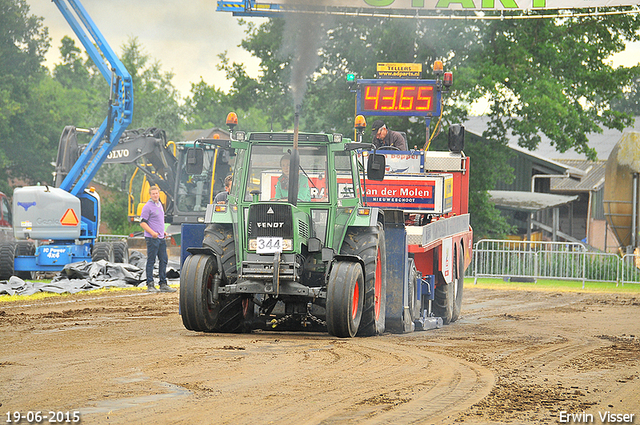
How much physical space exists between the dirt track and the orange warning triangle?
293 inches

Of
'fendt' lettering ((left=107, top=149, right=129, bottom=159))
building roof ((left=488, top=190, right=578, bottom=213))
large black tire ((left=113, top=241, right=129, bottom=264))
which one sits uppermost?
'fendt' lettering ((left=107, top=149, right=129, bottom=159))

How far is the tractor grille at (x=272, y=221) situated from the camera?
979 cm

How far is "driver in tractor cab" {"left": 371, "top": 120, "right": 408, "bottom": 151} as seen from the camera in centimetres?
1398

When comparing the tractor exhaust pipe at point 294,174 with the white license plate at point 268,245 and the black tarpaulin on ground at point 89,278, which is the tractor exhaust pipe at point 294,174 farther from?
the black tarpaulin on ground at point 89,278

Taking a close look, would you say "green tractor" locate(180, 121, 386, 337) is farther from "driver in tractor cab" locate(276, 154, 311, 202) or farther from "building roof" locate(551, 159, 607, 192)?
"building roof" locate(551, 159, 607, 192)

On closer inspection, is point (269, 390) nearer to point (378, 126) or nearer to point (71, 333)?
point (71, 333)

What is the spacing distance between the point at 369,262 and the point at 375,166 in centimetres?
115

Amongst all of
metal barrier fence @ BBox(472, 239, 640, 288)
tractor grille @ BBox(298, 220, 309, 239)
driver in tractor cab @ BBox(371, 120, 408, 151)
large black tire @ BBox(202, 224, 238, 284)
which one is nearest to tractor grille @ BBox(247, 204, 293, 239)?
tractor grille @ BBox(298, 220, 309, 239)

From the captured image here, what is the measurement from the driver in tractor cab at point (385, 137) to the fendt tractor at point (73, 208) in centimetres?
862

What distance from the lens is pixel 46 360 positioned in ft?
Answer: 26.1

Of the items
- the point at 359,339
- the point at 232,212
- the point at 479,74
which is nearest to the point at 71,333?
the point at 232,212

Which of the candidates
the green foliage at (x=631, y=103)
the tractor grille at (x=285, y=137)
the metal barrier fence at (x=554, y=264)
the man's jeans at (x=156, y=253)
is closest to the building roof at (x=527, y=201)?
the metal barrier fence at (x=554, y=264)

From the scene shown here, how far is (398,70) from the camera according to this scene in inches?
664

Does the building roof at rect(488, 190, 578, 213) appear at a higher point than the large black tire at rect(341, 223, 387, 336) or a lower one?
higher
